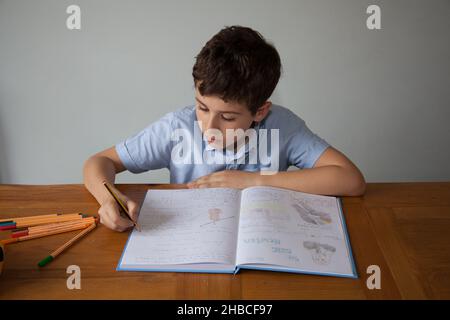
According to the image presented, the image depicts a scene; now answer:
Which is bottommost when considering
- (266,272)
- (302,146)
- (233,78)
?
(266,272)

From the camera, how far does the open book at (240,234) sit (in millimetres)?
780

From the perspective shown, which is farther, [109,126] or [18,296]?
[109,126]

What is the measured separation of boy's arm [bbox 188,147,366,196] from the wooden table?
3cm

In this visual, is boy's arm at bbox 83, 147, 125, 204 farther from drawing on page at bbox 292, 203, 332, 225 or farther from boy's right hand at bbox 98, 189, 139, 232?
drawing on page at bbox 292, 203, 332, 225

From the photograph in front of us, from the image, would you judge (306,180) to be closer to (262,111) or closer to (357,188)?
(357,188)

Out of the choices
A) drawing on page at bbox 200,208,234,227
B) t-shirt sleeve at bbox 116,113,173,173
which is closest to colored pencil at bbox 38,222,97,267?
drawing on page at bbox 200,208,234,227

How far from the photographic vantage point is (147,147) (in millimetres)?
1223

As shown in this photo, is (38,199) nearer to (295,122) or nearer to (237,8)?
(295,122)

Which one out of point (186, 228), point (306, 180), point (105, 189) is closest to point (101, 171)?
point (105, 189)

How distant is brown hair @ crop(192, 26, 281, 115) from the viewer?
1.04 metres

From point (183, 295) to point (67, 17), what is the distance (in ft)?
4.69

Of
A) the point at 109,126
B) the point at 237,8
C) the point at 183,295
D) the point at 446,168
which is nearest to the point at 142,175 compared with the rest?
the point at 109,126

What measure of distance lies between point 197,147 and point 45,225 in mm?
443

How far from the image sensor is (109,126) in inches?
78.6
